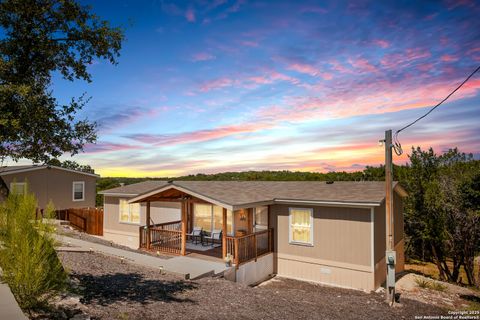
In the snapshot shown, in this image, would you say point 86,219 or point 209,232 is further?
point 86,219

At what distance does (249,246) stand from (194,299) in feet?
17.2

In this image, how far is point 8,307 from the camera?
4285 mm

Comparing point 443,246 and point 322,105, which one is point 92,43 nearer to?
point 322,105

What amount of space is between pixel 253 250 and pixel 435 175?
13.5 meters

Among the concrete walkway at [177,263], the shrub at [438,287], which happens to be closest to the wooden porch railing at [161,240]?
the concrete walkway at [177,263]

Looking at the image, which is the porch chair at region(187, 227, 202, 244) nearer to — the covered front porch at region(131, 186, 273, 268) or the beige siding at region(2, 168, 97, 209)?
the covered front porch at region(131, 186, 273, 268)

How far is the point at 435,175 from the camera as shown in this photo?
19.7 meters

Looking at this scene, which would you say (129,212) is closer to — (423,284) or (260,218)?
(260,218)

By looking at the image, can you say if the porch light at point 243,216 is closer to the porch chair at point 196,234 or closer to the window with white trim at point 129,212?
the porch chair at point 196,234

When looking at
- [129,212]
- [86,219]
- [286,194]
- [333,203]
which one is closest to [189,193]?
[286,194]

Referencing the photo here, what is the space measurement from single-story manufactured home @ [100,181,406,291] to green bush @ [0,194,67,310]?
717 centimetres

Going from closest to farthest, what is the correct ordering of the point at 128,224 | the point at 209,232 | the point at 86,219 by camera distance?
the point at 209,232 → the point at 128,224 → the point at 86,219

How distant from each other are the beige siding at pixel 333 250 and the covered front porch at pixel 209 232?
3.38 ft

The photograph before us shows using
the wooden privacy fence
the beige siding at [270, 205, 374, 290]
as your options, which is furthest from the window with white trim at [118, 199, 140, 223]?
the beige siding at [270, 205, 374, 290]
